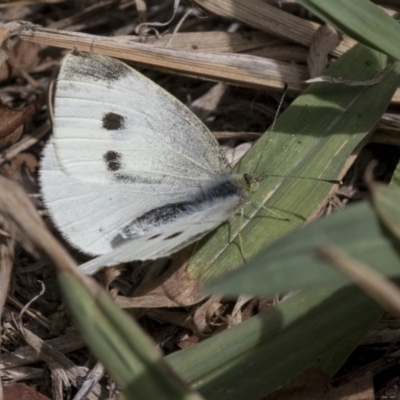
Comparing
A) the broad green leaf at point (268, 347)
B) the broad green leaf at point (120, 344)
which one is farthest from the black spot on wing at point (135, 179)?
the broad green leaf at point (120, 344)

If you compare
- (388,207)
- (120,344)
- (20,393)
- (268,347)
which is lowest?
(20,393)

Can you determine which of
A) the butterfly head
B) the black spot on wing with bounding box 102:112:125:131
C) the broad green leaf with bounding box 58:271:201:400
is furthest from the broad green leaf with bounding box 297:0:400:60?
the broad green leaf with bounding box 58:271:201:400

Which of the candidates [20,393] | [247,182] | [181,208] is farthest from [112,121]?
[20,393]

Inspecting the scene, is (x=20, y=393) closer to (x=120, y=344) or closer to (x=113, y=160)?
(x=113, y=160)

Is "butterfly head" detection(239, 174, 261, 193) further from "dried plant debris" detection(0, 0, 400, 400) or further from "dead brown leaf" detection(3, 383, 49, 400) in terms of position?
"dead brown leaf" detection(3, 383, 49, 400)

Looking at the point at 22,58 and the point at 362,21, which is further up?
the point at 362,21
